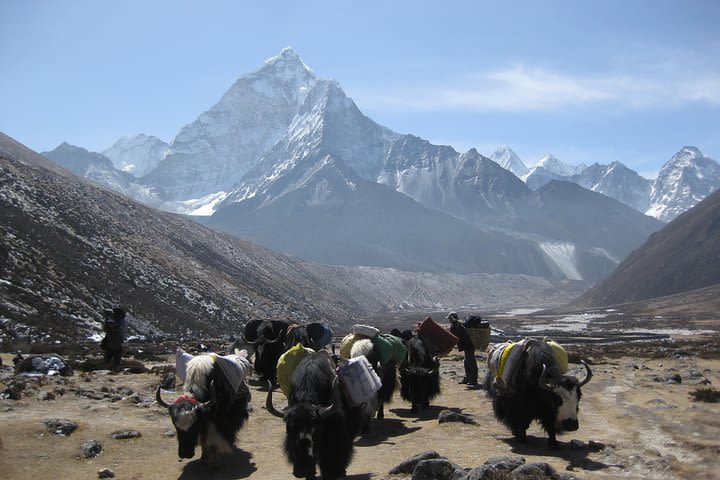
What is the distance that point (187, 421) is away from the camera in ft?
Answer: 31.5

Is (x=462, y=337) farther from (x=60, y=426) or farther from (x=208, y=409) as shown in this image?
(x=60, y=426)

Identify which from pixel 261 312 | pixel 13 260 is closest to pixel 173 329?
pixel 13 260

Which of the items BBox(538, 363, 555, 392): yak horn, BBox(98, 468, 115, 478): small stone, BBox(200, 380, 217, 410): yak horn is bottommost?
BBox(98, 468, 115, 478): small stone

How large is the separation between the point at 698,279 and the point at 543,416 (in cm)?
14541

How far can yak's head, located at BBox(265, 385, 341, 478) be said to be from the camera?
8.66 m

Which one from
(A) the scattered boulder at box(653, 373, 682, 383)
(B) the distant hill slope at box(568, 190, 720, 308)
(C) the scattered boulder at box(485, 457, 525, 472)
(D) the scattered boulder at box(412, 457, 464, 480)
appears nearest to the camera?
(C) the scattered boulder at box(485, 457, 525, 472)

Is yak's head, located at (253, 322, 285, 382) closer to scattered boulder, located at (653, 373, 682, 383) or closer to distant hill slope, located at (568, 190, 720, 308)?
scattered boulder, located at (653, 373, 682, 383)

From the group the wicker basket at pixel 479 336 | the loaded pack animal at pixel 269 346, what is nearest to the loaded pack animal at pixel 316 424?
the loaded pack animal at pixel 269 346

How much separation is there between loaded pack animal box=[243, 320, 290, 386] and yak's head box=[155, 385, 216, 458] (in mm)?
7221

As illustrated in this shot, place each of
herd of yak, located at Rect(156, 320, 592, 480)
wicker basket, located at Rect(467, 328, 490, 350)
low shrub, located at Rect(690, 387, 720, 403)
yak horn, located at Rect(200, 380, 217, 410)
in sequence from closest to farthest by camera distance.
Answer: herd of yak, located at Rect(156, 320, 592, 480)
yak horn, located at Rect(200, 380, 217, 410)
low shrub, located at Rect(690, 387, 720, 403)
wicker basket, located at Rect(467, 328, 490, 350)

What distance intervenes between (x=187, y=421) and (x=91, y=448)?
2275 mm

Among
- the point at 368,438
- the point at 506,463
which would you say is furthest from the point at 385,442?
the point at 506,463

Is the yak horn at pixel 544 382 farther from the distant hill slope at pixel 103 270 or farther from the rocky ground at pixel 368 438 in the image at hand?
the distant hill slope at pixel 103 270

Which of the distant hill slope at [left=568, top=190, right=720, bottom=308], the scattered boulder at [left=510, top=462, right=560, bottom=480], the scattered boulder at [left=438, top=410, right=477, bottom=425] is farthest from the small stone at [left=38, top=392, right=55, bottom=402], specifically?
the distant hill slope at [left=568, top=190, right=720, bottom=308]
